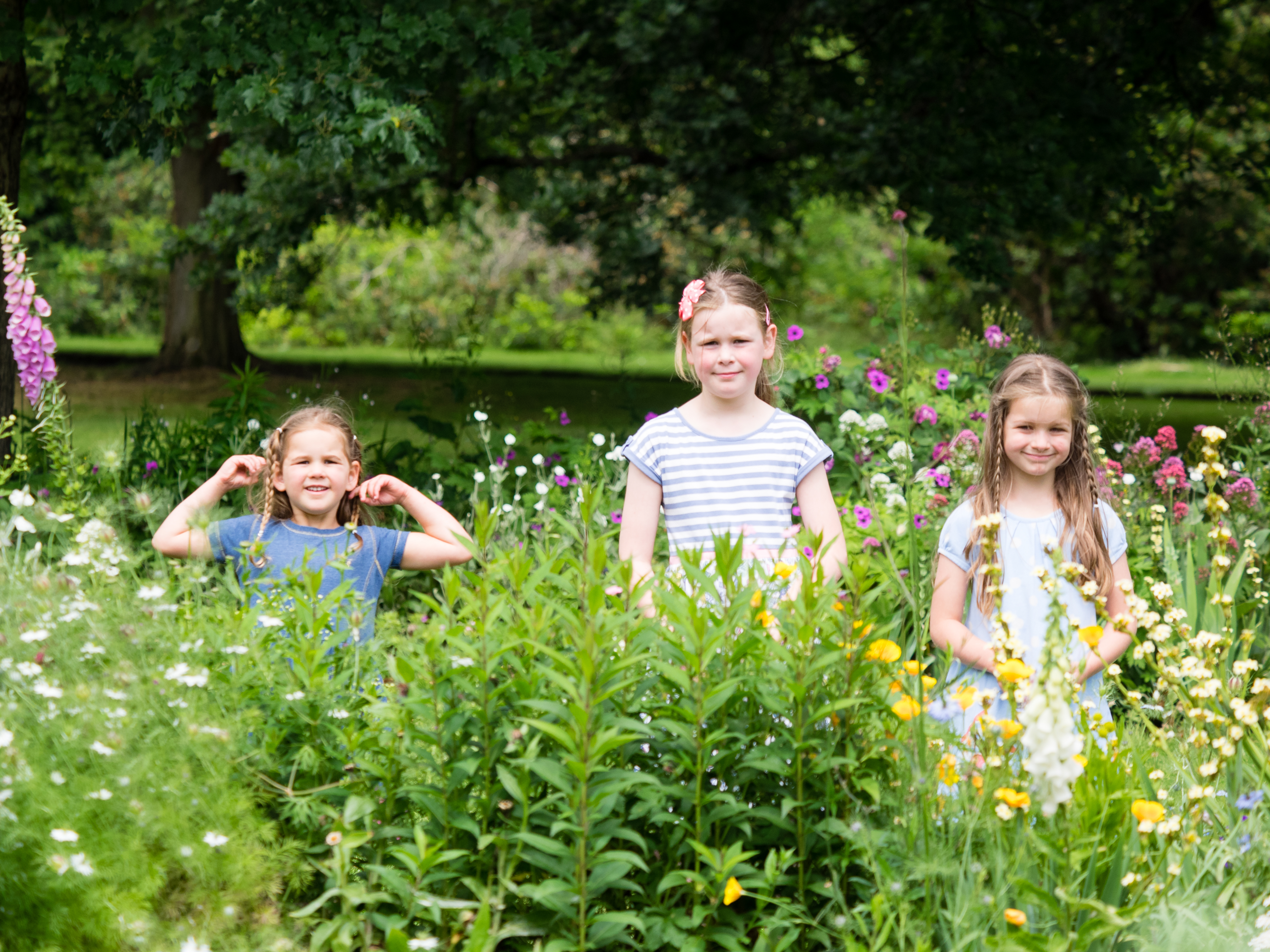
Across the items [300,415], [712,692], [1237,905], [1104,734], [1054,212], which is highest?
[1054,212]

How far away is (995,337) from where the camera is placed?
4805 mm

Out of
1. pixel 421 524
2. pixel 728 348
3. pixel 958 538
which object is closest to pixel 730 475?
pixel 728 348

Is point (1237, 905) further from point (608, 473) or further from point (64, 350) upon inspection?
point (64, 350)

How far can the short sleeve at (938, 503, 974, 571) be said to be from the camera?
9.34 feet

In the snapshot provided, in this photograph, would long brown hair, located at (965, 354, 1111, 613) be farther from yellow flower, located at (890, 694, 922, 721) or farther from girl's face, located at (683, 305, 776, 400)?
yellow flower, located at (890, 694, 922, 721)

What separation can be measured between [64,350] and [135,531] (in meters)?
14.4

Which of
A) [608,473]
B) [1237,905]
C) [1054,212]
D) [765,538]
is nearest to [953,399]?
[608,473]

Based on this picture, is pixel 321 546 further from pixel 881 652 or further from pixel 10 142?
pixel 10 142

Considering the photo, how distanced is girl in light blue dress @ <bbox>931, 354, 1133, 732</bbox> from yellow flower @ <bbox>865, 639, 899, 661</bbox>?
30.6 inches

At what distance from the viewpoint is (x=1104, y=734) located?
7.66 ft

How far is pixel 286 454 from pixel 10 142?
314 cm

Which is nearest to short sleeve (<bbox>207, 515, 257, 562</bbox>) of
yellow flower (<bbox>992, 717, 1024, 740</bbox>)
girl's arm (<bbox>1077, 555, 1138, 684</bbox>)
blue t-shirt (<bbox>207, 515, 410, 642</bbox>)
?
blue t-shirt (<bbox>207, 515, 410, 642</bbox>)

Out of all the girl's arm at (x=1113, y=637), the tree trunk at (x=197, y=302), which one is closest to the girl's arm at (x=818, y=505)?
the girl's arm at (x=1113, y=637)

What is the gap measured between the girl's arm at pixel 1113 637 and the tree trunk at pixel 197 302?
11264mm
